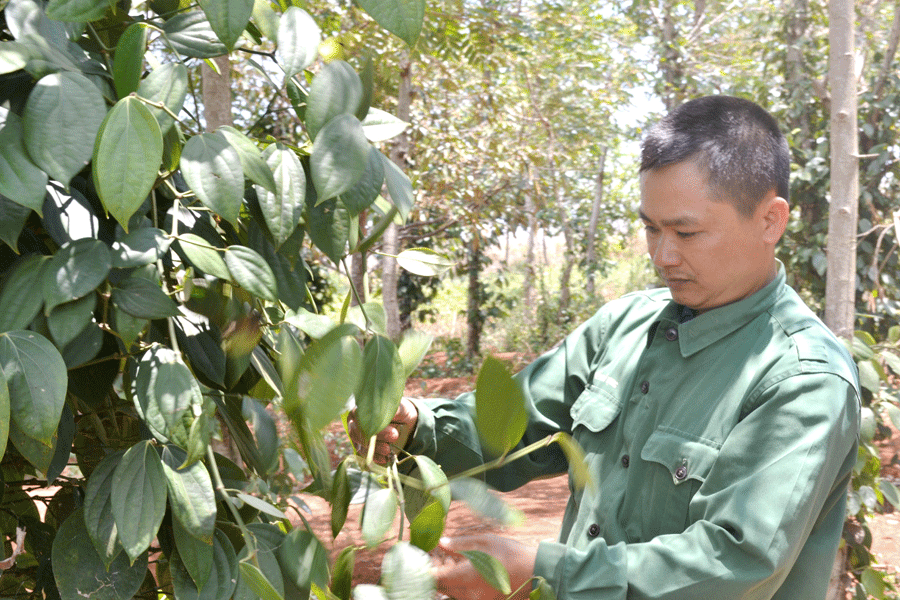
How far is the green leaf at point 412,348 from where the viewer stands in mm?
587

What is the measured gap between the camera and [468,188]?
625 cm

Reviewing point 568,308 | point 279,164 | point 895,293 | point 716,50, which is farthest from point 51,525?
point 568,308

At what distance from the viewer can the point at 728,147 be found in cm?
100

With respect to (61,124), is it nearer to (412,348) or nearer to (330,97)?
(330,97)

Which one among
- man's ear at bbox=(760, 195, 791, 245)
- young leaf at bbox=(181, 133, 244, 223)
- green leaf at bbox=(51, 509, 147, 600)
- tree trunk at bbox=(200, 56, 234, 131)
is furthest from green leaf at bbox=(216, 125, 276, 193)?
tree trunk at bbox=(200, 56, 234, 131)

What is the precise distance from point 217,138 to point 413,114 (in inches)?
234

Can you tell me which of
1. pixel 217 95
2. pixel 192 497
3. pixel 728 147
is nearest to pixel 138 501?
Result: pixel 192 497

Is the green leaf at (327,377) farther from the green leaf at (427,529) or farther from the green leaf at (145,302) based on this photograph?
the green leaf at (145,302)

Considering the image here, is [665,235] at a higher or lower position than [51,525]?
higher

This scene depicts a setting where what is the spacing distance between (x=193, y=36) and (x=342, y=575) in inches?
18.2

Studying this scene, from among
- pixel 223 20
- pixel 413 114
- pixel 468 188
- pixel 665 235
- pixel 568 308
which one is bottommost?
pixel 568 308

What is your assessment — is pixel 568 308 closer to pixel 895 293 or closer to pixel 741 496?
pixel 895 293

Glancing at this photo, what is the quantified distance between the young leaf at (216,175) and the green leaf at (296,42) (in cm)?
8

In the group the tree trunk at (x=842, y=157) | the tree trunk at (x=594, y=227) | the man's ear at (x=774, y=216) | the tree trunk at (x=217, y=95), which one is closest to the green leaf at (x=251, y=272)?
the man's ear at (x=774, y=216)
